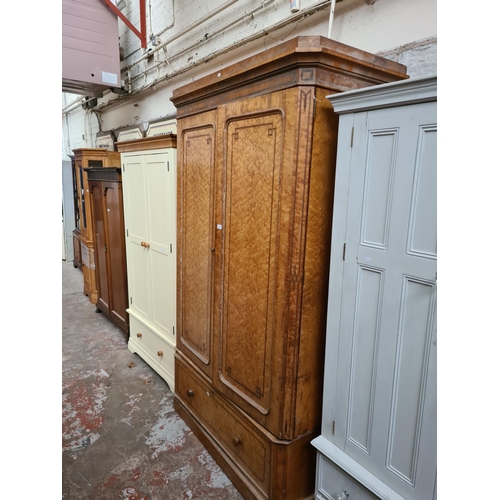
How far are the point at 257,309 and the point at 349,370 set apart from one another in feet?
1.59

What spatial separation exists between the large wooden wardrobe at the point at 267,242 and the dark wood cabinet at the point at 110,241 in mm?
1590

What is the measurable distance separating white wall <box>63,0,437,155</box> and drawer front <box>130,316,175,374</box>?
86.3 inches

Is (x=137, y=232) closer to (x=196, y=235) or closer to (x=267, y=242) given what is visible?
(x=196, y=235)

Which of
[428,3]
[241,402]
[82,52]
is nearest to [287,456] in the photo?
[241,402]

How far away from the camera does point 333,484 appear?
5.07 feet

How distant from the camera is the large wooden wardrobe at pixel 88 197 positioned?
4.54 meters

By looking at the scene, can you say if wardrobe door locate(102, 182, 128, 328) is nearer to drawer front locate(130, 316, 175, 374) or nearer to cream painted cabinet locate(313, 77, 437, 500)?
drawer front locate(130, 316, 175, 374)

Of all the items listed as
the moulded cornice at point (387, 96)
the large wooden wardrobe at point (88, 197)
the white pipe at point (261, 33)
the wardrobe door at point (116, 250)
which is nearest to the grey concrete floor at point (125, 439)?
the wardrobe door at point (116, 250)

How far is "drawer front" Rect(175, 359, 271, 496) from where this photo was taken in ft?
5.65

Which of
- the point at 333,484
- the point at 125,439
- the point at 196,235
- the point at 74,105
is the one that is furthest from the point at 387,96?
the point at 74,105

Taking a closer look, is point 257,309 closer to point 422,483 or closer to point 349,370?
point 349,370

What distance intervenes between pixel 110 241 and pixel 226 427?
2.46 metres


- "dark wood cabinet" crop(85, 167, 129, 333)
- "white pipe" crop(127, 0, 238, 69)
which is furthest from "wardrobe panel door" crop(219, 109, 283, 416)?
"dark wood cabinet" crop(85, 167, 129, 333)

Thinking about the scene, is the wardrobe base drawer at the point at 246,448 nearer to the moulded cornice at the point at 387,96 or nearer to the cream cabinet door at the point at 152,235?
the cream cabinet door at the point at 152,235
